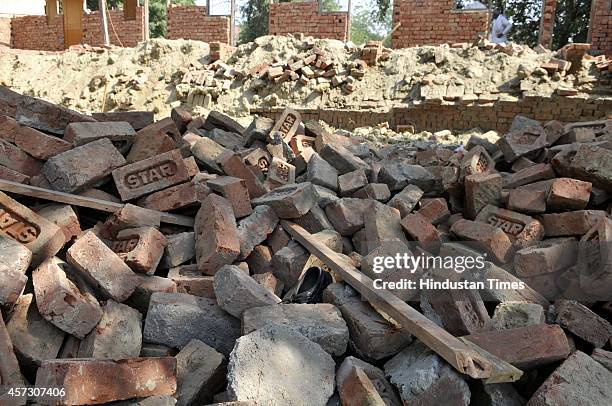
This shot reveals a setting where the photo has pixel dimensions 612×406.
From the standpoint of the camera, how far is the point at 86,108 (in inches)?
499

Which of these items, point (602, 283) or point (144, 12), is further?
point (144, 12)

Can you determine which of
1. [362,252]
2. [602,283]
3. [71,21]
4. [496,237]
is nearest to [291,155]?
[362,252]

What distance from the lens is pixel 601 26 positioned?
11.5 metres

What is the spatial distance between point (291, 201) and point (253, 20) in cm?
2867

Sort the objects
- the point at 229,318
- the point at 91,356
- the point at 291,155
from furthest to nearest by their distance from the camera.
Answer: the point at 291,155, the point at 229,318, the point at 91,356

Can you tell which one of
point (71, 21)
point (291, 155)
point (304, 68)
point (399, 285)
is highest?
point (71, 21)

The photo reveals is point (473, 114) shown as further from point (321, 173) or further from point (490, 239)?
point (490, 239)

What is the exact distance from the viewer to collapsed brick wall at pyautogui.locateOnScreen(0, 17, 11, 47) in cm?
1762

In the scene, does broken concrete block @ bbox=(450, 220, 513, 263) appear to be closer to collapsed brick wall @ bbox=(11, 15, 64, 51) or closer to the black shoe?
the black shoe

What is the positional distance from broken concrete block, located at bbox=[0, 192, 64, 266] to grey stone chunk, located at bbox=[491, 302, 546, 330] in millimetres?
2668

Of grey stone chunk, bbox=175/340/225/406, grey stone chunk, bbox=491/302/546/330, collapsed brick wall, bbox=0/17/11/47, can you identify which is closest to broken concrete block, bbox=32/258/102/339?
grey stone chunk, bbox=175/340/225/406

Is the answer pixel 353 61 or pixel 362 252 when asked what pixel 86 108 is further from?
pixel 362 252

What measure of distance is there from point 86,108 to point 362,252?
11.4 m

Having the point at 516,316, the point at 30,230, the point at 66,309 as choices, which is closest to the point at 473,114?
the point at 516,316
